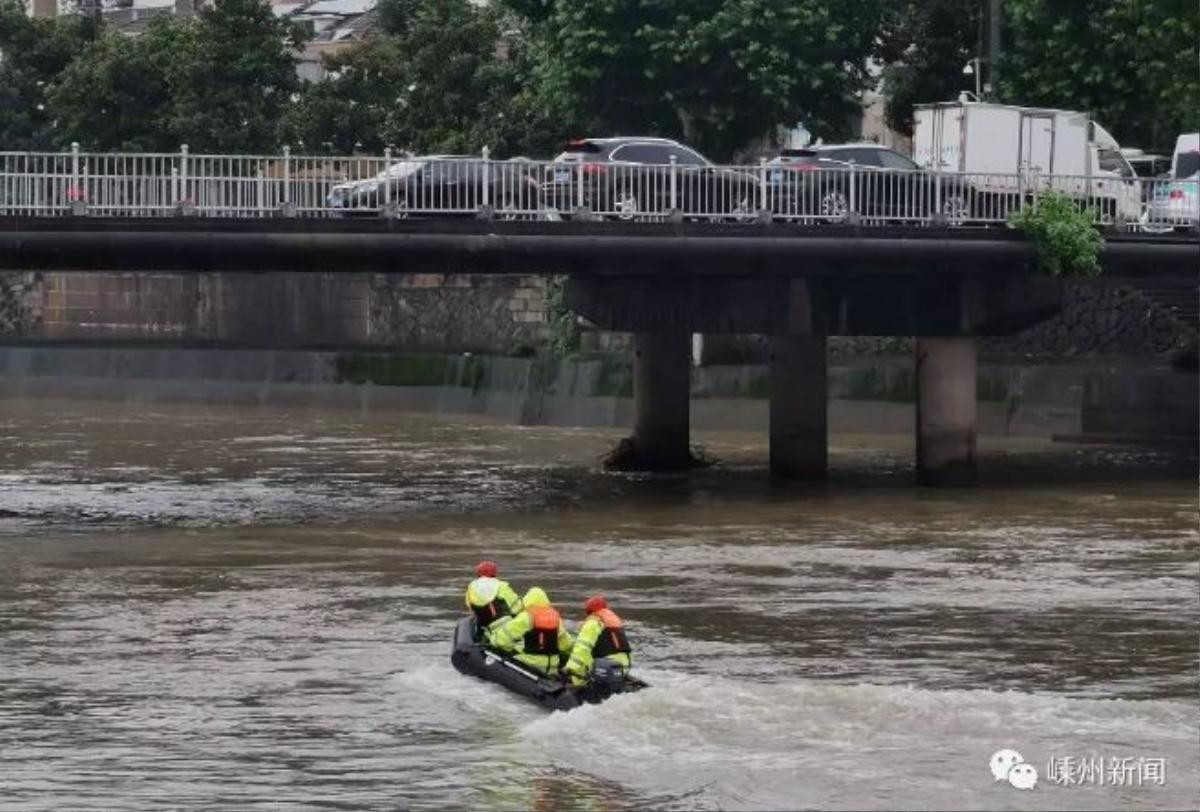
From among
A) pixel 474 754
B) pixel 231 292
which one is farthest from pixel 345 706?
pixel 231 292

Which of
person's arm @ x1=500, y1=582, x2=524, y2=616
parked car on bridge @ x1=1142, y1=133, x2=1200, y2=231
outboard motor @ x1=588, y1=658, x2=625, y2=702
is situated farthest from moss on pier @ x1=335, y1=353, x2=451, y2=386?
outboard motor @ x1=588, y1=658, x2=625, y2=702

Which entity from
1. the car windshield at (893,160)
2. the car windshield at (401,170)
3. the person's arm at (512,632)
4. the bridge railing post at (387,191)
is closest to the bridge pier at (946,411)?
the car windshield at (893,160)

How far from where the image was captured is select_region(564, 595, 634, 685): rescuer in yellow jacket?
2875 cm

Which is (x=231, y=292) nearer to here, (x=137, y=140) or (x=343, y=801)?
(x=137, y=140)

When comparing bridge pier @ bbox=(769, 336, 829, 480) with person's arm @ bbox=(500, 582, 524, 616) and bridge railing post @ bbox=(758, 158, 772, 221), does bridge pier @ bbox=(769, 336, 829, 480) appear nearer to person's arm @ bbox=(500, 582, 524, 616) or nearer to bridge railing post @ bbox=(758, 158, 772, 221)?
bridge railing post @ bbox=(758, 158, 772, 221)

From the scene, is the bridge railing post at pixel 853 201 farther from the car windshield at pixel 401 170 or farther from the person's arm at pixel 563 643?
the person's arm at pixel 563 643

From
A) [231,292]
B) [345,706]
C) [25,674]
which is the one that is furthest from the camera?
[231,292]

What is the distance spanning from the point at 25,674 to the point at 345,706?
395 centimetres

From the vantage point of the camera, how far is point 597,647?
28.8 m

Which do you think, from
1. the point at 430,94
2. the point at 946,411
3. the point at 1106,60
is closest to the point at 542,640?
the point at 946,411

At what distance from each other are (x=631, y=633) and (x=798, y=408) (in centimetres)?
2143

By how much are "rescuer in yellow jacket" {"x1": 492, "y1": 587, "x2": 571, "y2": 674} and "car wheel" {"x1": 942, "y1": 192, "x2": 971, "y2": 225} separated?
881 inches

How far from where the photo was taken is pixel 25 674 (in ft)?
102

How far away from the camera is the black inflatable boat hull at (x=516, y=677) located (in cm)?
2858
